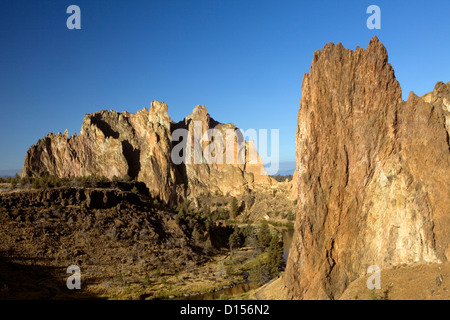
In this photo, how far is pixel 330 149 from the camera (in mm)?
31953

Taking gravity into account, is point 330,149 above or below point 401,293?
above

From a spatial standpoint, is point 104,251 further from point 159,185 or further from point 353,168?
point 159,185

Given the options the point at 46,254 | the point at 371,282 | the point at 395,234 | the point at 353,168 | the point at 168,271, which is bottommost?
the point at 168,271

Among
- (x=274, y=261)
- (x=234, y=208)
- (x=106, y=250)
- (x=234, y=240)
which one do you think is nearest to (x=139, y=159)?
(x=234, y=208)

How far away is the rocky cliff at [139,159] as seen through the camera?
127 m

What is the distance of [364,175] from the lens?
3069 centimetres

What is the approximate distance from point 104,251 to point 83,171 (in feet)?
248

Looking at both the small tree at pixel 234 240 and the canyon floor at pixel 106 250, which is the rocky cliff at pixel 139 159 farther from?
the small tree at pixel 234 240

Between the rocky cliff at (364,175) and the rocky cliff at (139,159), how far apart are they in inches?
3861

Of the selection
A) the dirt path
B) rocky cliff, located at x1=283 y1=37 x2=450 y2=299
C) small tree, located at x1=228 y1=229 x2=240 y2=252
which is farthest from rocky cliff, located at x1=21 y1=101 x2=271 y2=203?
rocky cliff, located at x1=283 y1=37 x2=450 y2=299

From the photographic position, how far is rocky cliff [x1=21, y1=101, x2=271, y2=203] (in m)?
127

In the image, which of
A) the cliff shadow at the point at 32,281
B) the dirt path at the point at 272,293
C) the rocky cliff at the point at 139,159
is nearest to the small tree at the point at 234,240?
the cliff shadow at the point at 32,281
